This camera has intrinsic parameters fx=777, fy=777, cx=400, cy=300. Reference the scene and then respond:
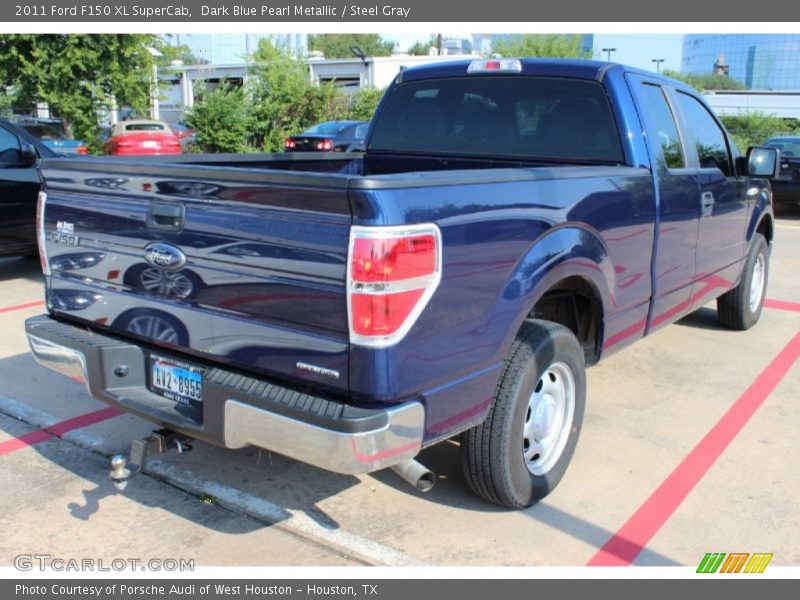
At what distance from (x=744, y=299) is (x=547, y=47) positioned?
38.5 metres

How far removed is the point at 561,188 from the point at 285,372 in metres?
1.48

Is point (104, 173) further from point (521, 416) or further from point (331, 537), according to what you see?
point (521, 416)

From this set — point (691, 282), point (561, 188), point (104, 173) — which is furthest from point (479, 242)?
point (691, 282)

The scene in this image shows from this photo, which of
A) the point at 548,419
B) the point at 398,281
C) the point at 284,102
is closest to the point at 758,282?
the point at 548,419

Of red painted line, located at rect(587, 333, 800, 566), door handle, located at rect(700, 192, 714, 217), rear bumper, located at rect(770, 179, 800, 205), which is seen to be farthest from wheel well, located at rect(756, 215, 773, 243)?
rear bumper, located at rect(770, 179, 800, 205)

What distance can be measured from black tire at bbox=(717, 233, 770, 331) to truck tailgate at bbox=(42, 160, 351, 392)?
476 cm

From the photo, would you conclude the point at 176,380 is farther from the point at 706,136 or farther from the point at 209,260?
the point at 706,136

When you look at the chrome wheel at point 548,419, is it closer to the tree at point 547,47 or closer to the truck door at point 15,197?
the truck door at point 15,197

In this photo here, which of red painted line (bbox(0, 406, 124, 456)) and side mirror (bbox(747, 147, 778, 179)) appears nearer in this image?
red painted line (bbox(0, 406, 124, 456))

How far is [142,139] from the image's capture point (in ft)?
66.8

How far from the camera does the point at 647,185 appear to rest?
4.21 meters

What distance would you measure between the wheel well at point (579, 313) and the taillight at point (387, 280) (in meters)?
1.35

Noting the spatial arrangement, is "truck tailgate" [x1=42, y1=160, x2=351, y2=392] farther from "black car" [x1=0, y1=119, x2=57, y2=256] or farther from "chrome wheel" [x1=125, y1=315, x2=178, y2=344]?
"black car" [x1=0, y1=119, x2=57, y2=256]

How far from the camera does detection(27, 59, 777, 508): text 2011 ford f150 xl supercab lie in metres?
2.65
